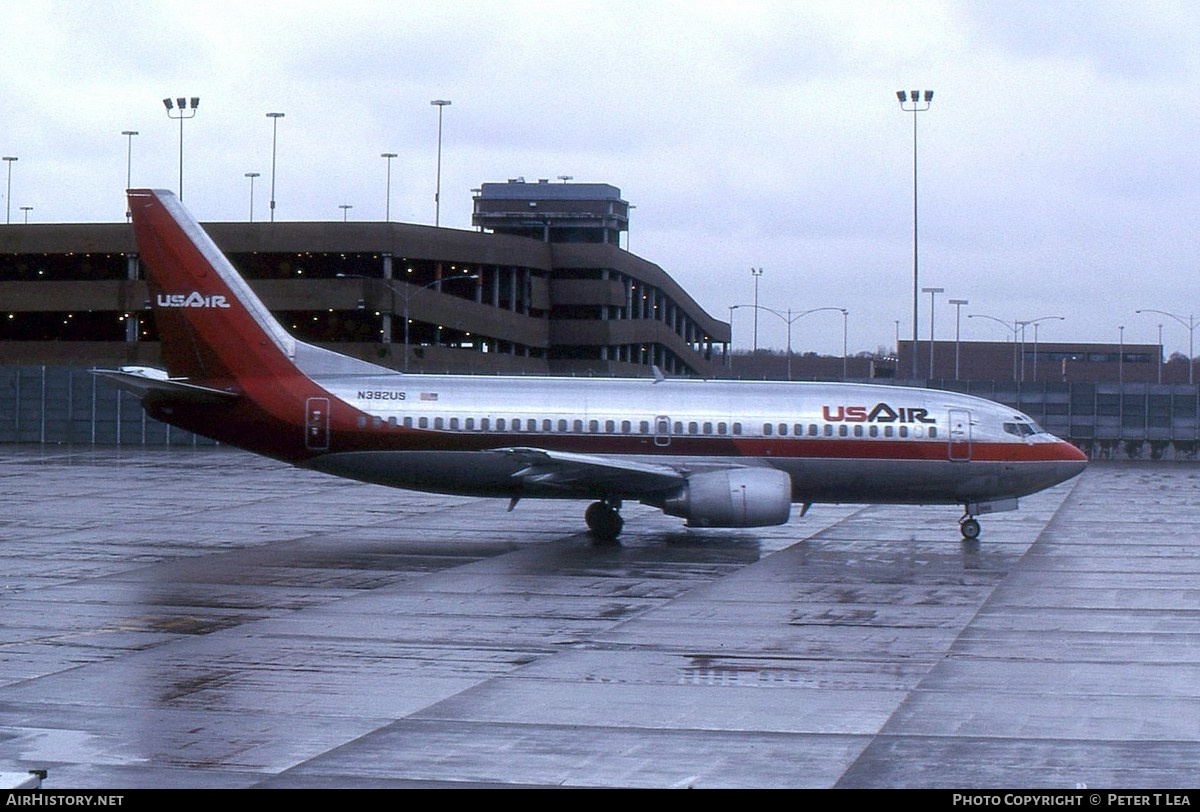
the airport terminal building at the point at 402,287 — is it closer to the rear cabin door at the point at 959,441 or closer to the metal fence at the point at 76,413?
the metal fence at the point at 76,413

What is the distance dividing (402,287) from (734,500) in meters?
69.9

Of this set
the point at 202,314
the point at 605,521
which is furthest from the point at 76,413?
the point at 605,521

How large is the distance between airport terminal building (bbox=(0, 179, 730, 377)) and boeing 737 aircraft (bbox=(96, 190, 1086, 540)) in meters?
52.0

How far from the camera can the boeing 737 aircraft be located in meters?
33.4

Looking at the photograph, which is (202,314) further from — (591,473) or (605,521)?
(605,521)

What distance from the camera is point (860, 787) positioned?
13.2 metres

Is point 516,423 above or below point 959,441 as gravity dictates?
above

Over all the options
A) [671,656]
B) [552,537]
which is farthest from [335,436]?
[671,656]

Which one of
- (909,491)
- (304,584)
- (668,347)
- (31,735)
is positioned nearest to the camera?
(31,735)

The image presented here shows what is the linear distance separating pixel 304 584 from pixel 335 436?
7.34 meters

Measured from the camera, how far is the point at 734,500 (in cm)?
3170

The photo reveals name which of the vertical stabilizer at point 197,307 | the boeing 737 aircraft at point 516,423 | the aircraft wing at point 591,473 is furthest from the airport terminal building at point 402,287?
the aircraft wing at point 591,473

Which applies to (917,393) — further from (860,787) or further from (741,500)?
(860,787)

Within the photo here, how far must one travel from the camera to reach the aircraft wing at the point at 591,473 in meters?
31.8
